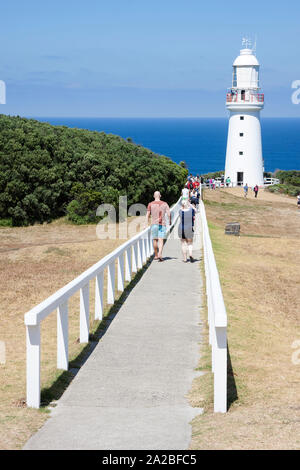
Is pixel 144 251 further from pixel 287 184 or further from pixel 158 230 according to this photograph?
pixel 287 184

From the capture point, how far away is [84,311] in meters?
8.37

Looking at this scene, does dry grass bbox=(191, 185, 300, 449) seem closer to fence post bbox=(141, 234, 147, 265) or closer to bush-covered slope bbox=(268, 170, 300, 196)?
fence post bbox=(141, 234, 147, 265)

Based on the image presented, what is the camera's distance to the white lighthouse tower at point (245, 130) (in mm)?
60250

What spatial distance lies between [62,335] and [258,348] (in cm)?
319

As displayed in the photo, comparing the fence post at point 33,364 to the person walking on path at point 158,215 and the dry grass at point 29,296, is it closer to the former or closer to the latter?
the dry grass at point 29,296

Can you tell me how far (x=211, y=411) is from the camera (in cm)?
619

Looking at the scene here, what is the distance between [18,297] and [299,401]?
8.06 meters

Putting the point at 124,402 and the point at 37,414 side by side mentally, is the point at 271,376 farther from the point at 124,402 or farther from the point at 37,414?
the point at 37,414

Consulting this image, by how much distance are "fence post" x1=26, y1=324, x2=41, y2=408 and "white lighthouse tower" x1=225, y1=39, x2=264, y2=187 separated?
5545 centimetres

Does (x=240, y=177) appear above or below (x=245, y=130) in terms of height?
below

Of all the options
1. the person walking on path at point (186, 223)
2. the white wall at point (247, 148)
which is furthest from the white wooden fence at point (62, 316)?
the white wall at point (247, 148)

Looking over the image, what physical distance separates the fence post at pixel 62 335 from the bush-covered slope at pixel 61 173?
2271 cm

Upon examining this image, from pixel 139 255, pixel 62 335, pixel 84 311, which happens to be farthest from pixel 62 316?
pixel 139 255

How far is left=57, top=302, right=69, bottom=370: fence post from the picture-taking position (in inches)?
279
